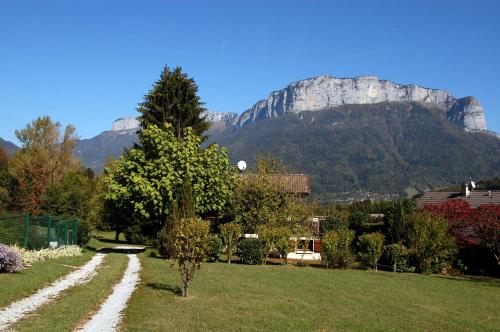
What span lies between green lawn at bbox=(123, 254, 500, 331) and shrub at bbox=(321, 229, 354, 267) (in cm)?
440

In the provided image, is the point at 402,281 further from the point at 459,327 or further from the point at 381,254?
the point at 459,327

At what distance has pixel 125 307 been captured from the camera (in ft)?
37.4

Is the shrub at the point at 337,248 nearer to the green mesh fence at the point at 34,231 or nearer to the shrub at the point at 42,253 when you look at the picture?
the shrub at the point at 42,253

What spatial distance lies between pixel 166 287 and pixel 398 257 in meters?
14.0

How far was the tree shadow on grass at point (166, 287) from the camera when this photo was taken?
13.8 m

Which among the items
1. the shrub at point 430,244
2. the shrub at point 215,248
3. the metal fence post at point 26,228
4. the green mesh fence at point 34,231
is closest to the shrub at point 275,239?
the shrub at point 215,248

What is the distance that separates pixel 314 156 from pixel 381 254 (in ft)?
555

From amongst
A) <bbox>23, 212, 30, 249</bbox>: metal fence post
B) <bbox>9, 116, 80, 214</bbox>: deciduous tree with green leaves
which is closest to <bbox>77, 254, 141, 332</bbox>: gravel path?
<bbox>23, 212, 30, 249</bbox>: metal fence post

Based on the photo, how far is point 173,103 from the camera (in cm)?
3653

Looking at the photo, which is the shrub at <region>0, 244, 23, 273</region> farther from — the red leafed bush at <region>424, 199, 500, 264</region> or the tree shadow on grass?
the red leafed bush at <region>424, 199, 500, 264</region>

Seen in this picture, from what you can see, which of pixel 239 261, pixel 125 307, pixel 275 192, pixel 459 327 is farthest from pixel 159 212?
pixel 459 327

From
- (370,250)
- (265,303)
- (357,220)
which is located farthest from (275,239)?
(357,220)

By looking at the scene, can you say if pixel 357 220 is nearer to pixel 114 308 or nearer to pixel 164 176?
pixel 164 176

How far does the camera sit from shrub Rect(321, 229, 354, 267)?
24.3m
